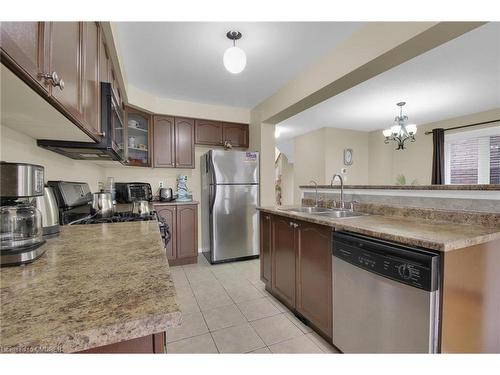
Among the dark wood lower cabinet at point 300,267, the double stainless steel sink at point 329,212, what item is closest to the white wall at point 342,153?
the double stainless steel sink at point 329,212

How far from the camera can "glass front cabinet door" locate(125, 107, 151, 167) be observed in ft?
10.1

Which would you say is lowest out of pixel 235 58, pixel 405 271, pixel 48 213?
pixel 405 271

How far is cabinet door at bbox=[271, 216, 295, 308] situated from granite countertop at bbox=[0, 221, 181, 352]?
4.20 ft

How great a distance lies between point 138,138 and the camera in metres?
3.20

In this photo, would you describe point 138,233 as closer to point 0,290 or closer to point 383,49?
point 0,290

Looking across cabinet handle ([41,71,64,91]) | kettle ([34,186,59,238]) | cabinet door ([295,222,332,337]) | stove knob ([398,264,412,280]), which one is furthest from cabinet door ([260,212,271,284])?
cabinet handle ([41,71,64,91])

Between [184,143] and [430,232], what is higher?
[184,143]

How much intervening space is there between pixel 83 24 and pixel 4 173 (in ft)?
2.61

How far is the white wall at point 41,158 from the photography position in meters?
1.09

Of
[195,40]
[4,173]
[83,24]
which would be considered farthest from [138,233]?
[195,40]

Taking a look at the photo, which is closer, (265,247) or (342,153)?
(265,247)

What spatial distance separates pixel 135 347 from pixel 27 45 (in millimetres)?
818

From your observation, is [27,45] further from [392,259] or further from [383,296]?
[383,296]

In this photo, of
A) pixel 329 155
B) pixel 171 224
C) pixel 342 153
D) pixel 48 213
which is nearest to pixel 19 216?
pixel 48 213
